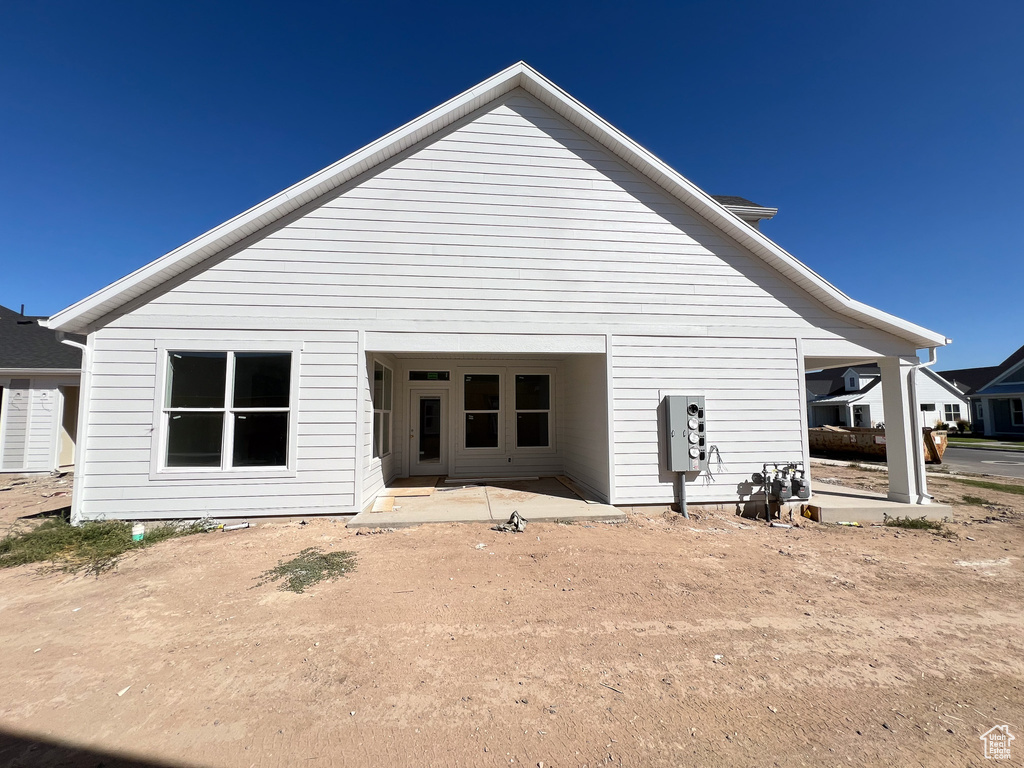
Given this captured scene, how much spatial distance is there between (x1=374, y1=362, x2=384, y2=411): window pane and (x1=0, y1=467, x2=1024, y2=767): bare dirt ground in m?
3.32

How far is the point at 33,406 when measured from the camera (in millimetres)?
11938

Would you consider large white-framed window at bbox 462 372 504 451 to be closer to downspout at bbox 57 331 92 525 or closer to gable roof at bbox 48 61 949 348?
gable roof at bbox 48 61 949 348

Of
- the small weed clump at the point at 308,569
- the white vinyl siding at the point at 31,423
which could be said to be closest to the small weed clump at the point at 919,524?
the small weed clump at the point at 308,569

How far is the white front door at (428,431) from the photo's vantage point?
33.5ft

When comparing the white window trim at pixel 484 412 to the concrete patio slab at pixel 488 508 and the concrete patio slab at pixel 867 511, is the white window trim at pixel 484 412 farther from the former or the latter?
the concrete patio slab at pixel 867 511

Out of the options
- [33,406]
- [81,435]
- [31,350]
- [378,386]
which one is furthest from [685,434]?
[31,350]

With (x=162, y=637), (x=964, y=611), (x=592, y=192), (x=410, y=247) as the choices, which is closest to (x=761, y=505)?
(x=964, y=611)

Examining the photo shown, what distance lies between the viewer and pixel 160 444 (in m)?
6.44

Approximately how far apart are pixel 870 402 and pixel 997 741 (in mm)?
32380

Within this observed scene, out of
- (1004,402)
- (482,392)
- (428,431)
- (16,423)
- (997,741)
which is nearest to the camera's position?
(997,741)

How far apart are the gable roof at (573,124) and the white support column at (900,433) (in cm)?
55

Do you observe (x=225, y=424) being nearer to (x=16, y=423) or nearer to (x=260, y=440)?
(x=260, y=440)

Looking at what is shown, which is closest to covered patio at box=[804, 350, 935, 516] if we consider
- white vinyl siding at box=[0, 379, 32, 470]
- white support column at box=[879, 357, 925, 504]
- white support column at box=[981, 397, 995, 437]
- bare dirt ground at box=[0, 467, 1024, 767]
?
white support column at box=[879, 357, 925, 504]

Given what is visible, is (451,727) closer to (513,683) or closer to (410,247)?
(513,683)
